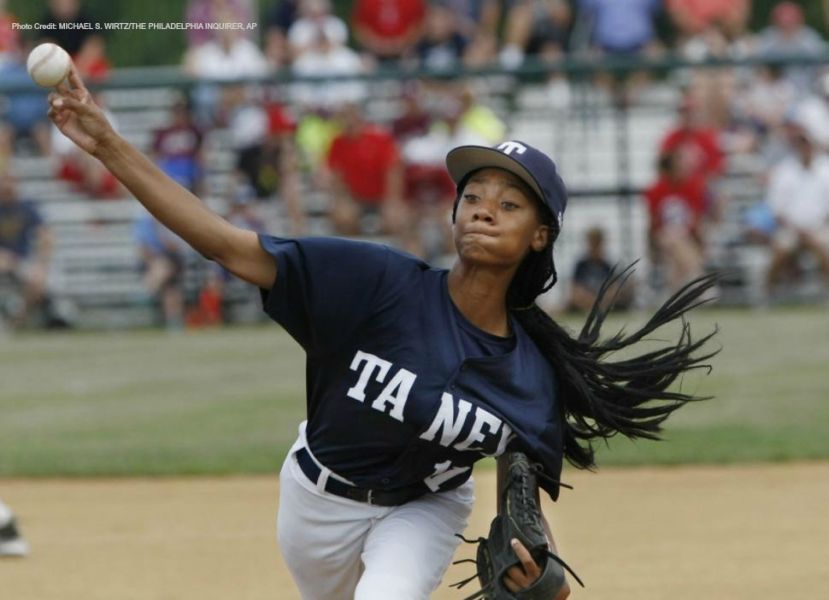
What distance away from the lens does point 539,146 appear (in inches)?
616

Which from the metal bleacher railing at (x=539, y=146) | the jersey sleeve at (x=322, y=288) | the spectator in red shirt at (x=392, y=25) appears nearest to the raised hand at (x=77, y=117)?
the jersey sleeve at (x=322, y=288)

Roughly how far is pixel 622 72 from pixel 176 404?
19.8 ft

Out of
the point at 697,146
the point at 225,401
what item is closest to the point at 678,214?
the point at 697,146

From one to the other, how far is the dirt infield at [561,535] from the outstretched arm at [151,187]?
244 centimetres

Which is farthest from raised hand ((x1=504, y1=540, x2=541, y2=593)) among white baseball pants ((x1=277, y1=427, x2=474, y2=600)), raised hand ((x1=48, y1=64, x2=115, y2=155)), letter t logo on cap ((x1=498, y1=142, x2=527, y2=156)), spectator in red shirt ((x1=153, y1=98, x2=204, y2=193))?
spectator in red shirt ((x1=153, y1=98, x2=204, y2=193))

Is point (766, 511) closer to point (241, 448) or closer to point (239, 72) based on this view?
point (241, 448)

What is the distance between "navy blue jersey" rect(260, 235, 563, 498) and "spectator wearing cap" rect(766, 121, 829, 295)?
1066cm

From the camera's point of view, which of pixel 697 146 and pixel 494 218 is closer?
pixel 494 218

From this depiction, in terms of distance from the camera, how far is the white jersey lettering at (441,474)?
442 centimetres

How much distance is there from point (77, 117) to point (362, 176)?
11.3 m

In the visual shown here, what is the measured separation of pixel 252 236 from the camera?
412cm

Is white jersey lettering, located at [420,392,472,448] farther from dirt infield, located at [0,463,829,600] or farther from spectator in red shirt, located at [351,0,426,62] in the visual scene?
spectator in red shirt, located at [351,0,426,62]

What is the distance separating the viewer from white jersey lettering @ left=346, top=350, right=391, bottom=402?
428 centimetres

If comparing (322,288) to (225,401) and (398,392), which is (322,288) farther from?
(225,401)
